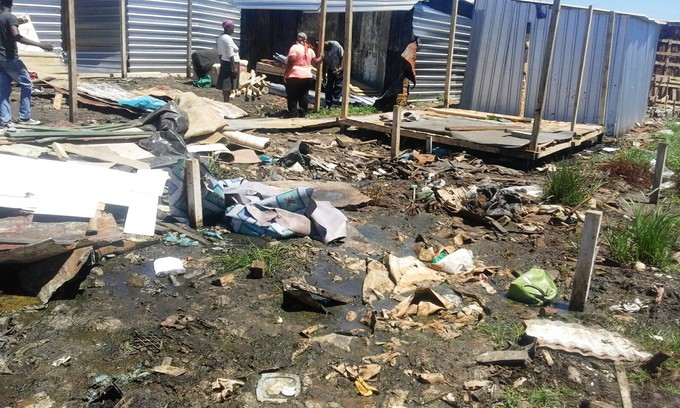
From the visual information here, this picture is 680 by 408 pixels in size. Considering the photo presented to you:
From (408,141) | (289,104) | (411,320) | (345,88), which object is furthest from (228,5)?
(411,320)

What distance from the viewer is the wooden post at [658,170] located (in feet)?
27.6

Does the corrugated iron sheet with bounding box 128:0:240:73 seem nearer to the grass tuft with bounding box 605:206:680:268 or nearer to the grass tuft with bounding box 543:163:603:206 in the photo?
the grass tuft with bounding box 543:163:603:206

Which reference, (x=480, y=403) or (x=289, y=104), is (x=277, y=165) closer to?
(x=289, y=104)

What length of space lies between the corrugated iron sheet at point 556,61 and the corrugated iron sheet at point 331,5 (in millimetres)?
2313

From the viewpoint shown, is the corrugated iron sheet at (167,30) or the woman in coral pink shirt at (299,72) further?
the corrugated iron sheet at (167,30)

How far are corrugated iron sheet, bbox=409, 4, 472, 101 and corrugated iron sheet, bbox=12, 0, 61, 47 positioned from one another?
8013 mm

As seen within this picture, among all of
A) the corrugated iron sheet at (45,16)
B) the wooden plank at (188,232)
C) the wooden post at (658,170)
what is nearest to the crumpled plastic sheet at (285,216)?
the wooden plank at (188,232)

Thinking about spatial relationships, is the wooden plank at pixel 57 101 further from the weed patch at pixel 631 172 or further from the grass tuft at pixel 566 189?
the weed patch at pixel 631 172

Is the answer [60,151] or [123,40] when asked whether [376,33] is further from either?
[60,151]

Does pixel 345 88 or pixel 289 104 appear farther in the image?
pixel 289 104

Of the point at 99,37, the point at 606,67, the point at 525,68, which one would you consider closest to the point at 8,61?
the point at 99,37

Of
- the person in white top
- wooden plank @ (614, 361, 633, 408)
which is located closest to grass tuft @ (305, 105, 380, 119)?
the person in white top

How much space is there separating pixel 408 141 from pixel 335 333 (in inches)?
271

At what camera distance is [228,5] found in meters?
17.3
